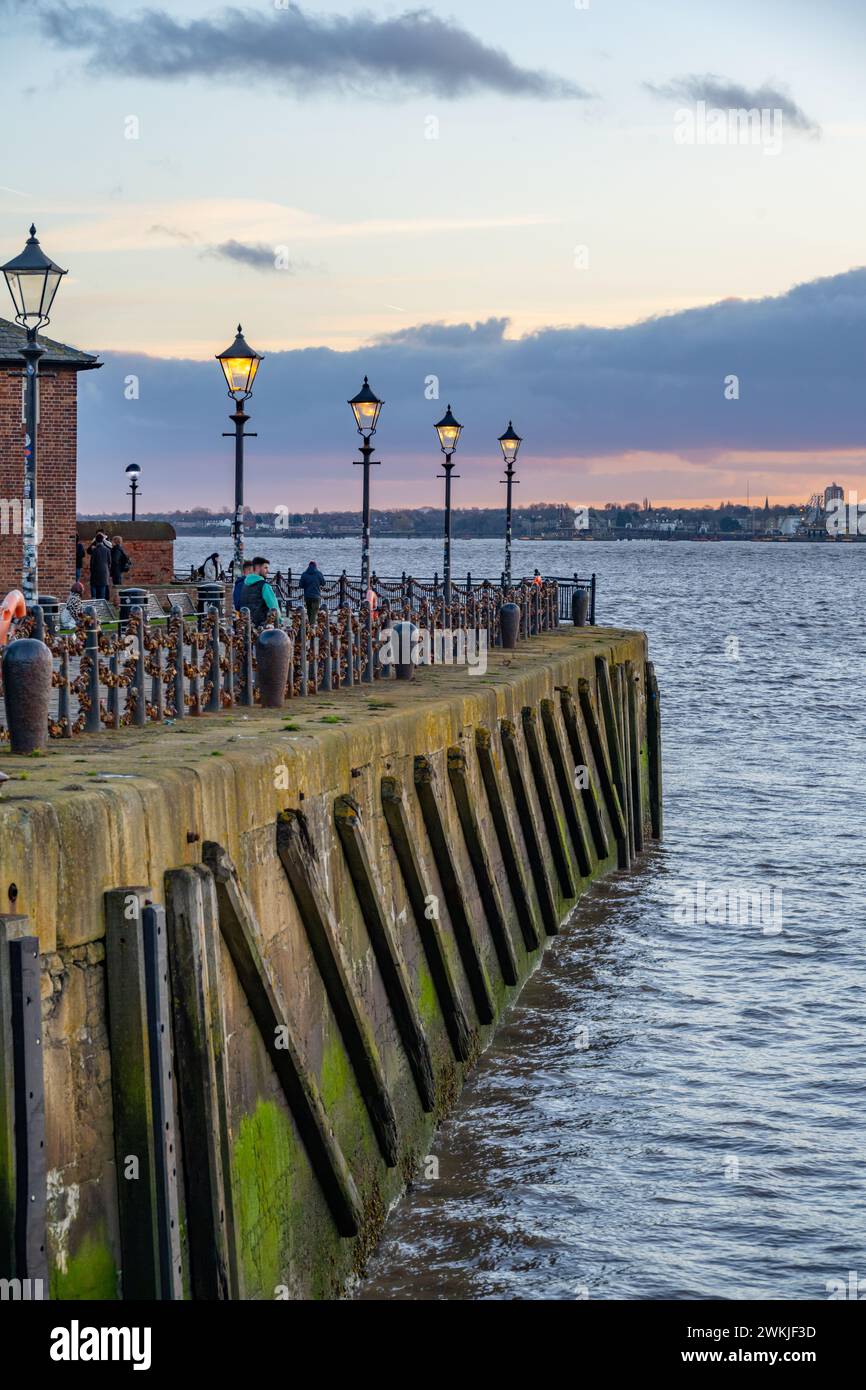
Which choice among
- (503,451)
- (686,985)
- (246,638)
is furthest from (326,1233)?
(503,451)

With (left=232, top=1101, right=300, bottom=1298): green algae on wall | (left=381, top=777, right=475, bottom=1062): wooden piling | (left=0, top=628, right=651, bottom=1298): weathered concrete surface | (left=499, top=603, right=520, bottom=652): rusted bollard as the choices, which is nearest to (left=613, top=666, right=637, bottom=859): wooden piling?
(left=499, top=603, right=520, bottom=652): rusted bollard

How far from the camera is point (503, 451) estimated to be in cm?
4631

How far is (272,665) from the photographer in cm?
1551

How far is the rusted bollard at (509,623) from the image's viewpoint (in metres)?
28.5

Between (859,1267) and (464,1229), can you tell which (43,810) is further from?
(859,1267)

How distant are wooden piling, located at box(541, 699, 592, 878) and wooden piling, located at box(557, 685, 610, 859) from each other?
620mm

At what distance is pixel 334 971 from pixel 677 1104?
20.6ft

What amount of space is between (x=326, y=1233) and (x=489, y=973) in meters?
6.69

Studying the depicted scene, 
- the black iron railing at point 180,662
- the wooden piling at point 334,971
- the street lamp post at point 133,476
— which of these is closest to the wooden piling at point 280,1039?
the wooden piling at point 334,971

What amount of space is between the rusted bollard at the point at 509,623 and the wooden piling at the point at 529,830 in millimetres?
7872

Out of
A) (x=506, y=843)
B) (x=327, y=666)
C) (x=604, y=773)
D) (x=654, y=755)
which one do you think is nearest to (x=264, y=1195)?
(x=327, y=666)

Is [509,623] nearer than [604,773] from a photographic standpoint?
No

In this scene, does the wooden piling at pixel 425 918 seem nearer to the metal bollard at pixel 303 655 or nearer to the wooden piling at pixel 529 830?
the metal bollard at pixel 303 655

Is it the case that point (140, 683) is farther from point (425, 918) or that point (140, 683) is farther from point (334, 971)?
point (334, 971)
